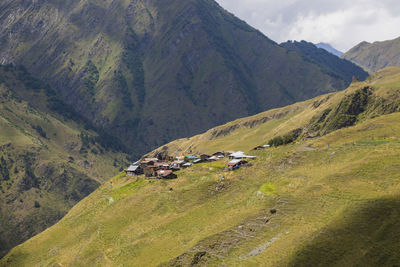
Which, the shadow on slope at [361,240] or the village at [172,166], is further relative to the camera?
the village at [172,166]

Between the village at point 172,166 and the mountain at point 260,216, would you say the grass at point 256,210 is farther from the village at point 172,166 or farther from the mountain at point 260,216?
the village at point 172,166

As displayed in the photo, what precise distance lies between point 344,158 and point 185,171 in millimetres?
48114

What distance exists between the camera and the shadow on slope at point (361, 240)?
152 feet

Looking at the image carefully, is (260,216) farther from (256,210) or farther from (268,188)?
(268,188)

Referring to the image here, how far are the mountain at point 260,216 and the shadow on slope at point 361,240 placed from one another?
13 cm

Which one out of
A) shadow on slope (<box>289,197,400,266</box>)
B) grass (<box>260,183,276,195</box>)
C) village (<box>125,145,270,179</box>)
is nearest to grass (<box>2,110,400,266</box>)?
shadow on slope (<box>289,197,400,266</box>)

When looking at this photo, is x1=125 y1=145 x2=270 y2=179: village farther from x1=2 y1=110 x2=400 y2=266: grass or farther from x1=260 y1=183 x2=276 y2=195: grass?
x1=260 y1=183 x2=276 y2=195: grass

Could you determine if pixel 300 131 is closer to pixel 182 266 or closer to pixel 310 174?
pixel 310 174

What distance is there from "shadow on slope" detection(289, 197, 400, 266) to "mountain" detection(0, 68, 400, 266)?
0.13 m

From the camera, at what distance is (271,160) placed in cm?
8969

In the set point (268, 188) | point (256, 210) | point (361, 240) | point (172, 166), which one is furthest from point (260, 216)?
point (172, 166)

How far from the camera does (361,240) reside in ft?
162

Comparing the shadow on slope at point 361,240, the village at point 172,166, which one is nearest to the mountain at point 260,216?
the shadow on slope at point 361,240

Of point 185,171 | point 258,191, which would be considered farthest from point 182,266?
point 185,171
